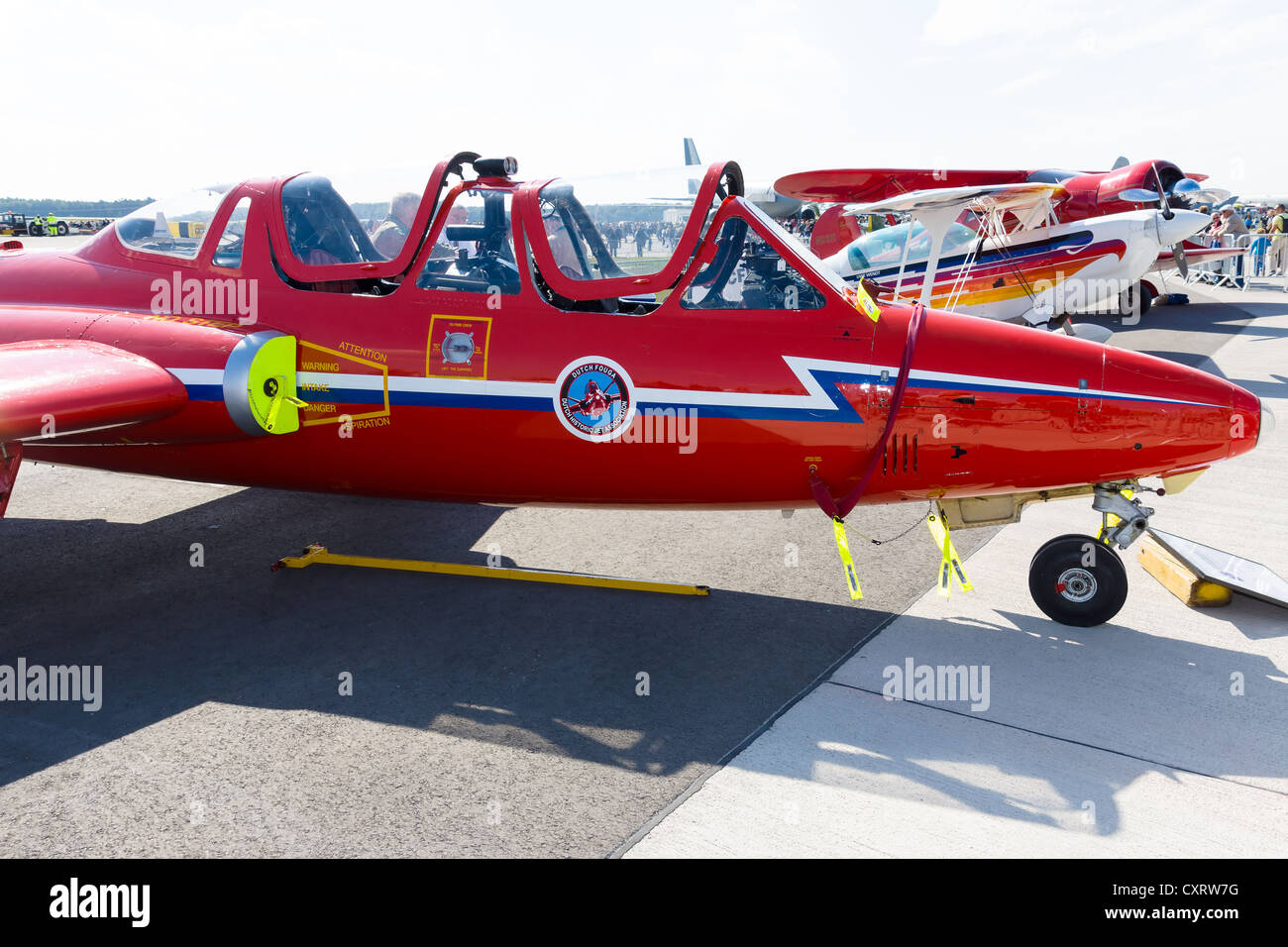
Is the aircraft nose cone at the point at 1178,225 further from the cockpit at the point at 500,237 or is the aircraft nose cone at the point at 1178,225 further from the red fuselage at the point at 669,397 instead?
the cockpit at the point at 500,237

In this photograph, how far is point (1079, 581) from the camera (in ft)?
18.5

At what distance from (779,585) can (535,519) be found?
259 centimetres

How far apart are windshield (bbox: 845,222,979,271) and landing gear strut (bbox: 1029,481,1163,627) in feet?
37.7

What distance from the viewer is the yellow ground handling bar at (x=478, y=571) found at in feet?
20.7

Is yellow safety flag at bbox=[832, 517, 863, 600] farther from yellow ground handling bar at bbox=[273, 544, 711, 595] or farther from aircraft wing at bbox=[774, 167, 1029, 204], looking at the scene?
aircraft wing at bbox=[774, 167, 1029, 204]

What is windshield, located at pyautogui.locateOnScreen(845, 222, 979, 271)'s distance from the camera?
54.5 feet

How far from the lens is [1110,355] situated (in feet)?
17.5

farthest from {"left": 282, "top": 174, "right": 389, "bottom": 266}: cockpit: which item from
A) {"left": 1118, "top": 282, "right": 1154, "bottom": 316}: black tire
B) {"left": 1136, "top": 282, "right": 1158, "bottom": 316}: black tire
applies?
{"left": 1136, "top": 282, "right": 1158, "bottom": 316}: black tire

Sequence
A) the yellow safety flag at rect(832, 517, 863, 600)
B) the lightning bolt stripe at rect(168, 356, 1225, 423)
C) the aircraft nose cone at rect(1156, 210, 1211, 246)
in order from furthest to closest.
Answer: the aircraft nose cone at rect(1156, 210, 1211, 246) → the lightning bolt stripe at rect(168, 356, 1225, 423) → the yellow safety flag at rect(832, 517, 863, 600)

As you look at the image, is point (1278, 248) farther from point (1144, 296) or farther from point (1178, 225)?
point (1178, 225)

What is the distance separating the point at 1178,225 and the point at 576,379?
50.9ft

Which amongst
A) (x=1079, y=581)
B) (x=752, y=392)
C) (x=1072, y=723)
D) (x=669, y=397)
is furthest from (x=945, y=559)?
(x=669, y=397)
